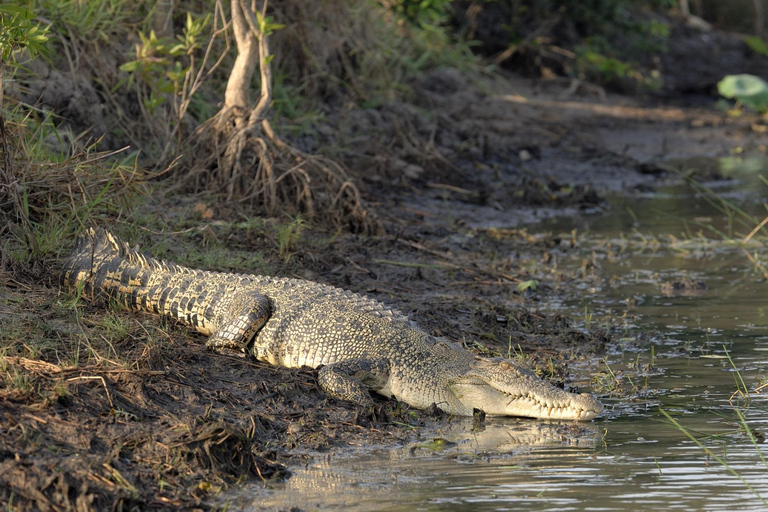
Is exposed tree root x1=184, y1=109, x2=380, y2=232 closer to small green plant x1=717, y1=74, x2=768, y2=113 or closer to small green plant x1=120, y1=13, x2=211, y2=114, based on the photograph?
small green plant x1=120, y1=13, x2=211, y2=114

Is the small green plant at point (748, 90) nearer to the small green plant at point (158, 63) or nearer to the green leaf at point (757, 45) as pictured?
the small green plant at point (158, 63)

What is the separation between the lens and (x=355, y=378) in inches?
205

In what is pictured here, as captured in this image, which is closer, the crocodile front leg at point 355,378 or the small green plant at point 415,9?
the crocodile front leg at point 355,378

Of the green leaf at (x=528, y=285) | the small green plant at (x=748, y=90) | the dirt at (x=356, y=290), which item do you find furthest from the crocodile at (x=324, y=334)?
the small green plant at (x=748, y=90)

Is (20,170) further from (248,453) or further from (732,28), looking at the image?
(732,28)

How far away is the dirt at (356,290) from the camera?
13.3ft

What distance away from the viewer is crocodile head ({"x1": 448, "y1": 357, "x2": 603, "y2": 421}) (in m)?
4.88

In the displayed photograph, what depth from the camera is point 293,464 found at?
4.31 meters

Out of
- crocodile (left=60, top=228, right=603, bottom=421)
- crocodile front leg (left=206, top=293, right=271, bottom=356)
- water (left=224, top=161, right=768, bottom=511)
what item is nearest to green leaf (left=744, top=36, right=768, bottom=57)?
water (left=224, top=161, right=768, bottom=511)

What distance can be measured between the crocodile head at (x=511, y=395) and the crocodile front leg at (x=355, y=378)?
0.39m

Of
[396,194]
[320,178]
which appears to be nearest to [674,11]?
[396,194]

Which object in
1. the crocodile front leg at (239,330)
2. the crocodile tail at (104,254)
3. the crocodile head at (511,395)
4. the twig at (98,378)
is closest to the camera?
the twig at (98,378)

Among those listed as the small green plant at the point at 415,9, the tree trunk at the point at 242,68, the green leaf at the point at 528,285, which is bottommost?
the green leaf at the point at 528,285

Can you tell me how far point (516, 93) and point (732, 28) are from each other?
8.99m
